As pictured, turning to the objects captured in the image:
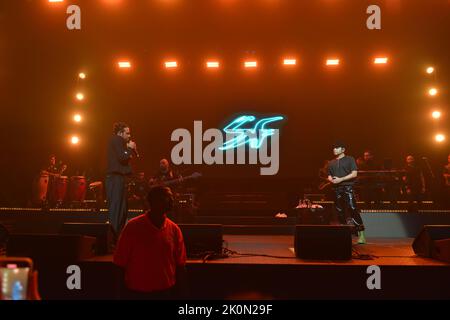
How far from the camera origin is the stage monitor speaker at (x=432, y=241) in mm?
4318

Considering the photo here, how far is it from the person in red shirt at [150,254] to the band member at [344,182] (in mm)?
3906

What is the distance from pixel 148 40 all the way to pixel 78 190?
4.69 meters

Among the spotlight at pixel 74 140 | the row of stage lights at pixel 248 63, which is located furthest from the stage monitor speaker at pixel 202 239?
the spotlight at pixel 74 140

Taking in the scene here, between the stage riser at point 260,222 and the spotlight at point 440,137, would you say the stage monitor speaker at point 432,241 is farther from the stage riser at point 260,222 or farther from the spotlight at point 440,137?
the spotlight at point 440,137

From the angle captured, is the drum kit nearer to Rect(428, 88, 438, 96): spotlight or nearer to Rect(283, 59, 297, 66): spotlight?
Rect(283, 59, 297, 66): spotlight

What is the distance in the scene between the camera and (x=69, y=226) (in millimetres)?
4805

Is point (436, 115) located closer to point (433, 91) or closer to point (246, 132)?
point (433, 91)

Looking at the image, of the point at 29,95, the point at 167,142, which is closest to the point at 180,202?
the point at 167,142

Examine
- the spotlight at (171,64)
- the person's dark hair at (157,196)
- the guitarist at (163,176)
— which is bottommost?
the person's dark hair at (157,196)

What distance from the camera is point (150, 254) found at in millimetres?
2711

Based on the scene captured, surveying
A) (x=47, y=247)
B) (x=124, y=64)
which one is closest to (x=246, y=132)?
(x=124, y=64)

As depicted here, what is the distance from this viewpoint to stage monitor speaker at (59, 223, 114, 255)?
15.5 ft

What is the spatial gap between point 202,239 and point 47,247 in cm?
174

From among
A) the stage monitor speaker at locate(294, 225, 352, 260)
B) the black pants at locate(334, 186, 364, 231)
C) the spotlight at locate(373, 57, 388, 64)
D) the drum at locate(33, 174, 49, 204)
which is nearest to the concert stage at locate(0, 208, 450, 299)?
the stage monitor speaker at locate(294, 225, 352, 260)
